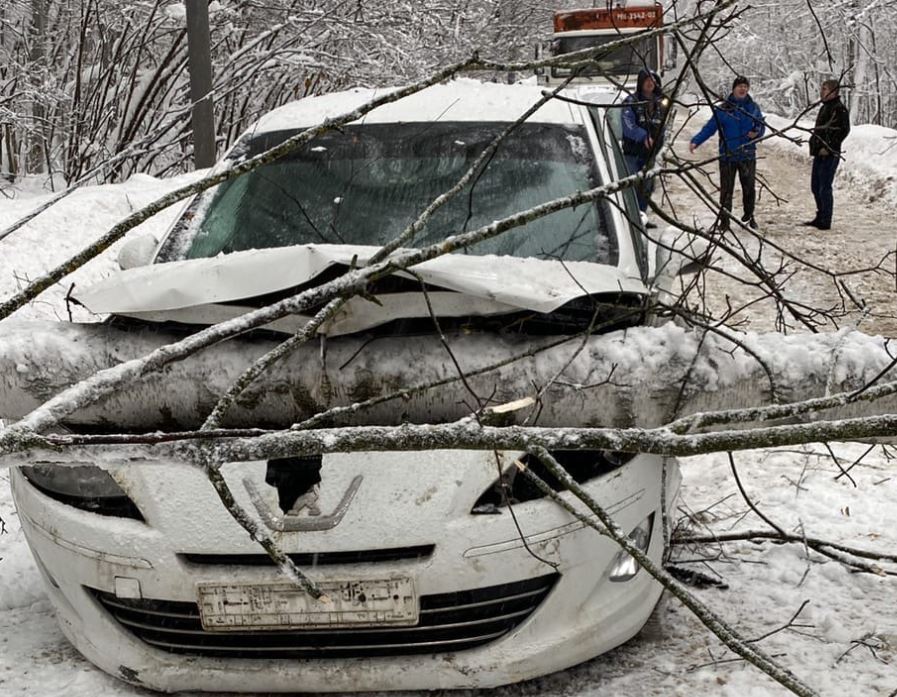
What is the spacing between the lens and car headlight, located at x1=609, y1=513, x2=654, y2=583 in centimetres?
275

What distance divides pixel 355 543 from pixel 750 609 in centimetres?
149

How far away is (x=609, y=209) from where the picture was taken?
3656 millimetres

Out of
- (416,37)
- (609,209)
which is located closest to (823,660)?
(609,209)

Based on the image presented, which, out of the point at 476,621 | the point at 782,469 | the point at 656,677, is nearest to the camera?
the point at 476,621

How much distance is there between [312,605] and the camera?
8.41 ft

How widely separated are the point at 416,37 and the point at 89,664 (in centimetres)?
1362

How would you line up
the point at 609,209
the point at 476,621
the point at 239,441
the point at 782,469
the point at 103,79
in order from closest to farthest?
the point at 239,441 < the point at 476,621 < the point at 609,209 < the point at 782,469 < the point at 103,79

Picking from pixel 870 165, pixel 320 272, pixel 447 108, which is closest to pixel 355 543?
pixel 320 272

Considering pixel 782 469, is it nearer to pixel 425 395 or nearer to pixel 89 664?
pixel 425 395

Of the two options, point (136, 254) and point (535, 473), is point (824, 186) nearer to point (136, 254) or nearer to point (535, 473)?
point (136, 254)

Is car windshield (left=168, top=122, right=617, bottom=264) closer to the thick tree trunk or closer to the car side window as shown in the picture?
the car side window

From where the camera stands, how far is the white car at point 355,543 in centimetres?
258

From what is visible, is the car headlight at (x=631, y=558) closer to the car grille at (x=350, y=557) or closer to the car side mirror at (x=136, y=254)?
the car grille at (x=350, y=557)

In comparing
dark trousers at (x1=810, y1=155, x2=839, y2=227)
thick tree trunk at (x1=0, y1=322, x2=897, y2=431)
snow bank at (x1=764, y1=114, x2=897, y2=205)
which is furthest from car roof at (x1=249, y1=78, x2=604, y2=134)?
snow bank at (x1=764, y1=114, x2=897, y2=205)
